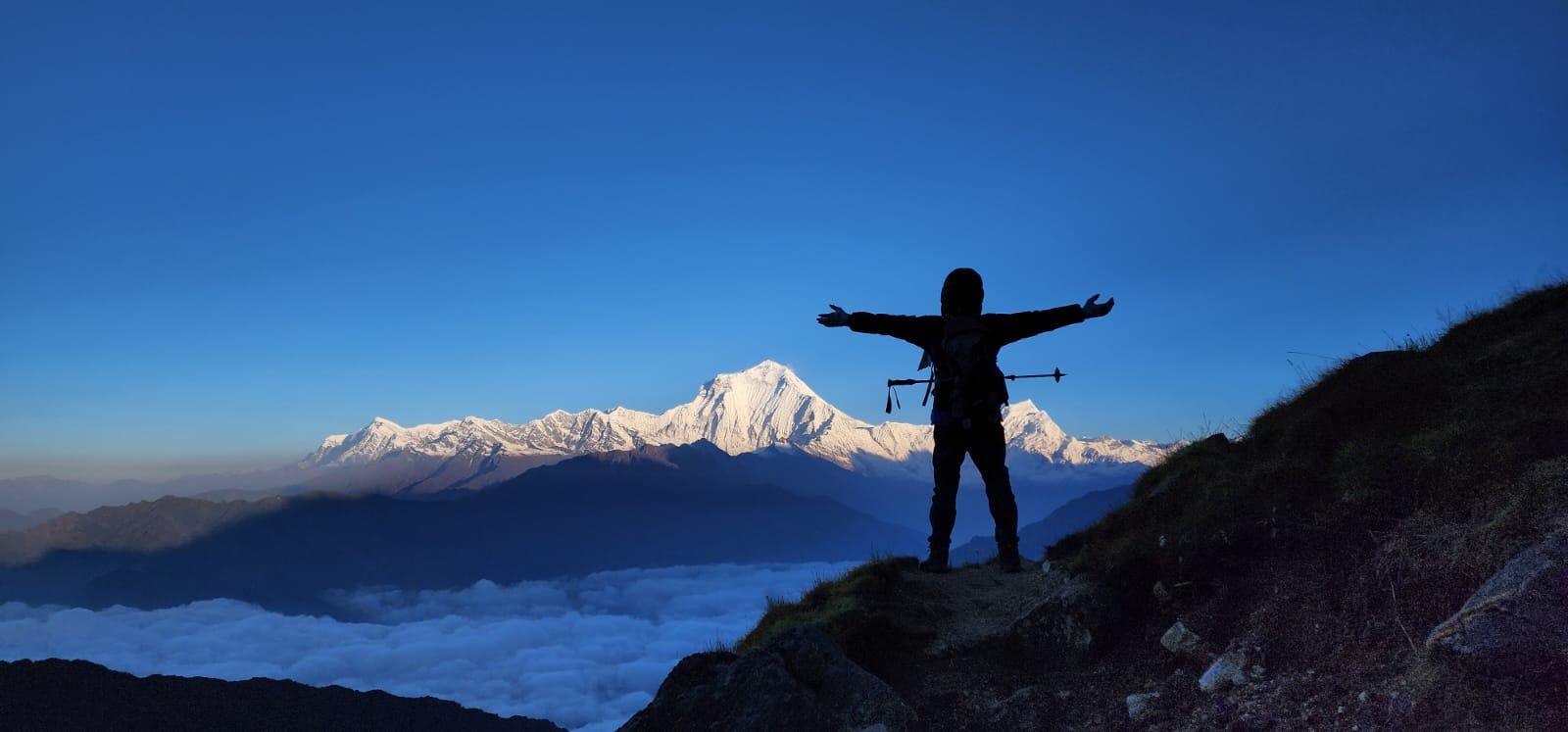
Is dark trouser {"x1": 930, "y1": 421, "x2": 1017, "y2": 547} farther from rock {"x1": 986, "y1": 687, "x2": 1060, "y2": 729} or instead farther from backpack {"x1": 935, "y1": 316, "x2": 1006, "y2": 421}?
rock {"x1": 986, "y1": 687, "x2": 1060, "y2": 729}

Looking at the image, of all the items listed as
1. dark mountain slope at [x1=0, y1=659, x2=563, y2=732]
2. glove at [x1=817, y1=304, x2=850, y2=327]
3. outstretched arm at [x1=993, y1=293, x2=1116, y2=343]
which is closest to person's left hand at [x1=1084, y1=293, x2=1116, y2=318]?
outstretched arm at [x1=993, y1=293, x2=1116, y2=343]

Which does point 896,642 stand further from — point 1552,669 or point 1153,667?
point 1552,669

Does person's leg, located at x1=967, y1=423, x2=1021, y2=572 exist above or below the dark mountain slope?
above

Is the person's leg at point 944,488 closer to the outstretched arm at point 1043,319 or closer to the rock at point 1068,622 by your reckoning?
the outstretched arm at point 1043,319

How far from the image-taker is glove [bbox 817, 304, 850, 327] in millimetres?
14102

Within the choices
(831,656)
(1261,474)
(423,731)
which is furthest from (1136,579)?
(423,731)

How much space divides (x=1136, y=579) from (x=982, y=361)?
4.12 metres

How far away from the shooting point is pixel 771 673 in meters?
9.13

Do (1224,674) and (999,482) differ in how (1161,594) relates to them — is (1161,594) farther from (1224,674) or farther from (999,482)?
(999,482)

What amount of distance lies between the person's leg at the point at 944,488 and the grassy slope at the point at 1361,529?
1445mm

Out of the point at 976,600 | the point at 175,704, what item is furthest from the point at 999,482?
the point at 175,704

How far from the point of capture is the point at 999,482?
13531mm

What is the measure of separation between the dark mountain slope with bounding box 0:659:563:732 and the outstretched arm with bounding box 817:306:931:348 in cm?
15772

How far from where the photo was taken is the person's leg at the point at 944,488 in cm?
1352
